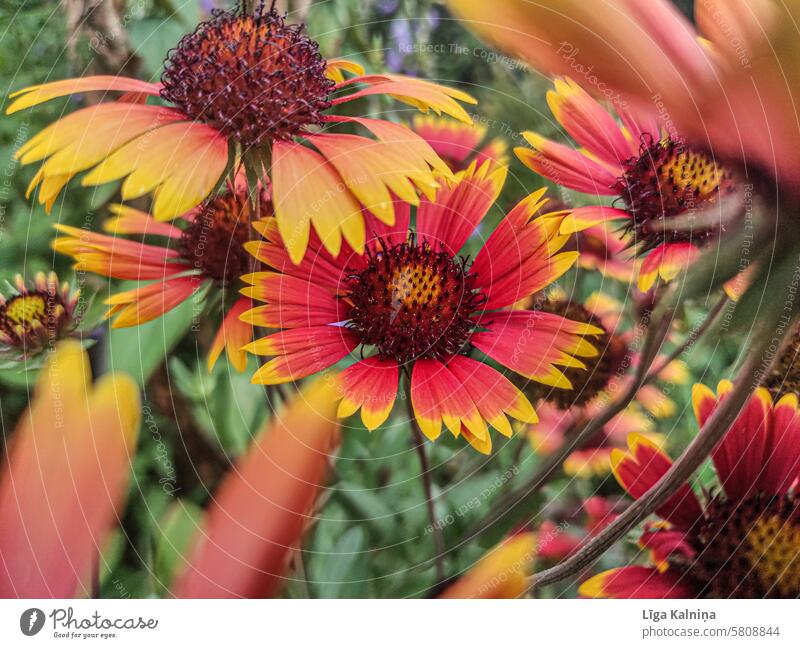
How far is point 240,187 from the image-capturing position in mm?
400

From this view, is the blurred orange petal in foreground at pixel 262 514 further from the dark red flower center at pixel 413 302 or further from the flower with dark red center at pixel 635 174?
the flower with dark red center at pixel 635 174

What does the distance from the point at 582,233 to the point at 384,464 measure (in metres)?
0.19

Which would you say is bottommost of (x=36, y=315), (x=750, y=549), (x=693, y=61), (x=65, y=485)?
(x=750, y=549)

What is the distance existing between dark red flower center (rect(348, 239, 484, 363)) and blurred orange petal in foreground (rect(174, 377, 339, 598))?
0.07m

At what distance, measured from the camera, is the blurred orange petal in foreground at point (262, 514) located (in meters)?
0.42

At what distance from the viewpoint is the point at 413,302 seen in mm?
400

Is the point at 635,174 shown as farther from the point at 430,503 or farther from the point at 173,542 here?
the point at 173,542

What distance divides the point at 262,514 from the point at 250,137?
226 millimetres

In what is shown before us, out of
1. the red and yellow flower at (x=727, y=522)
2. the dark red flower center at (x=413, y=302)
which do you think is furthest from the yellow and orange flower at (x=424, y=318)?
the red and yellow flower at (x=727, y=522)

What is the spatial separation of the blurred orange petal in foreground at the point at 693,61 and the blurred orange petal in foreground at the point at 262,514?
0.95ft

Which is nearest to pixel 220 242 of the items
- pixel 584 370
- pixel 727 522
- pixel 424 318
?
pixel 424 318

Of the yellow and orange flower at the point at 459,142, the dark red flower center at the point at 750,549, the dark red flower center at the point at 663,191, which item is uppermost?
the yellow and orange flower at the point at 459,142

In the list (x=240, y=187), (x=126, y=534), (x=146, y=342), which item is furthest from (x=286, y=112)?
(x=126, y=534)

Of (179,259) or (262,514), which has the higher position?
(179,259)
